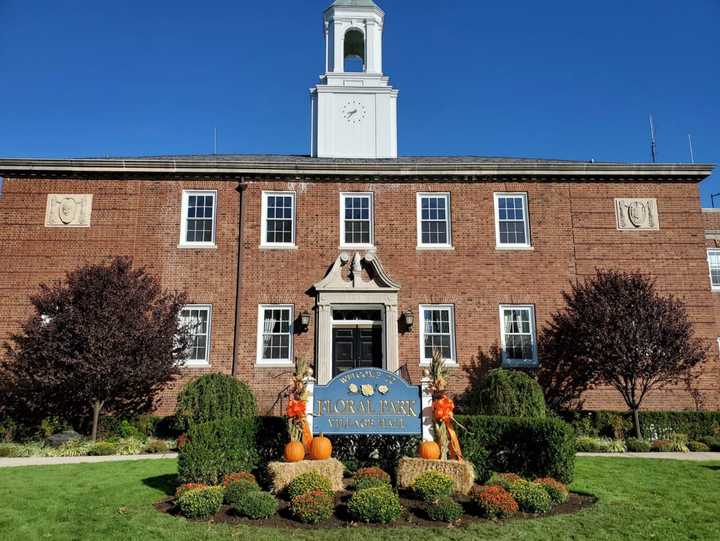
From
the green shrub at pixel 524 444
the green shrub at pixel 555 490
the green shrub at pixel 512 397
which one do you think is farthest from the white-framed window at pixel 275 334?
the green shrub at pixel 555 490

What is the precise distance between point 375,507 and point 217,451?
3.10 meters

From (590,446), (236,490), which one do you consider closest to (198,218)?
Result: (236,490)

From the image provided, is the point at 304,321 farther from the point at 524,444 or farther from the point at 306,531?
the point at 306,531

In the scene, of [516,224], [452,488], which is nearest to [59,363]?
[452,488]

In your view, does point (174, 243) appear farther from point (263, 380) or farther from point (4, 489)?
point (4, 489)

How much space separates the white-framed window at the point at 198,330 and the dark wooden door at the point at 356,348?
12.5 feet

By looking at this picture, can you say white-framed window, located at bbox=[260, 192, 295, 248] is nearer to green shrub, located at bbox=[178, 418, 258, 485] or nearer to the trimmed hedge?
green shrub, located at bbox=[178, 418, 258, 485]

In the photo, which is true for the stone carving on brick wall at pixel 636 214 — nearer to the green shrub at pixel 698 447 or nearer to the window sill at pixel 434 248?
the window sill at pixel 434 248

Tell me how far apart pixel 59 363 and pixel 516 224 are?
13.8 meters

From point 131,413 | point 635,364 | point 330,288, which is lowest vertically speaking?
point 131,413

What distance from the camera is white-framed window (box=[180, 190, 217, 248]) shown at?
59.8 feet

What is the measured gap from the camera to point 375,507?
293 inches

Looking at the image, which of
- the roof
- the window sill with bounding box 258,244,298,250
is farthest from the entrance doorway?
the roof

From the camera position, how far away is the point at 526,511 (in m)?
7.84
